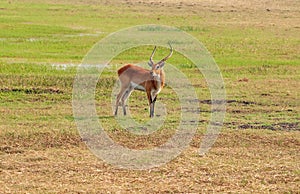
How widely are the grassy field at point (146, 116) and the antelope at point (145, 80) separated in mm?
433

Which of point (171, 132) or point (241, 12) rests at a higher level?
point (241, 12)

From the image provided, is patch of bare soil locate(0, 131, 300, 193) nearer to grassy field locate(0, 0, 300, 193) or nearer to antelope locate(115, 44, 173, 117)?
grassy field locate(0, 0, 300, 193)

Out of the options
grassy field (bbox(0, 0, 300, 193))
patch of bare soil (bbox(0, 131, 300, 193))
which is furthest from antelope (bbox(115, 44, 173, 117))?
patch of bare soil (bbox(0, 131, 300, 193))

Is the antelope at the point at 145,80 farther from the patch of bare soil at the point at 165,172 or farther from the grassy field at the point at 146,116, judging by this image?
the patch of bare soil at the point at 165,172

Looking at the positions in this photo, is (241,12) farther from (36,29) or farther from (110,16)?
(36,29)

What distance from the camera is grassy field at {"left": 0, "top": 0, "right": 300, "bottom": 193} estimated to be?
9289 mm

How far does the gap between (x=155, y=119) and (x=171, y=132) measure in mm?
1135

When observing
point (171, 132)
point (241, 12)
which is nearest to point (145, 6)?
point (241, 12)

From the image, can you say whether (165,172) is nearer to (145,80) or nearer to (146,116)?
(146,116)

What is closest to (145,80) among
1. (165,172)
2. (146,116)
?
(146,116)

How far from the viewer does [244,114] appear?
1421 centimetres

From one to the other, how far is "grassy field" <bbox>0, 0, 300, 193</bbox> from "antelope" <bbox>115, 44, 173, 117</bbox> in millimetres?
433

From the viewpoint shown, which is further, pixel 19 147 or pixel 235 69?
pixel 235 69

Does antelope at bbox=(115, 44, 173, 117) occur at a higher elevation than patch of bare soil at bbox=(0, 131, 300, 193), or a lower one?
higher
